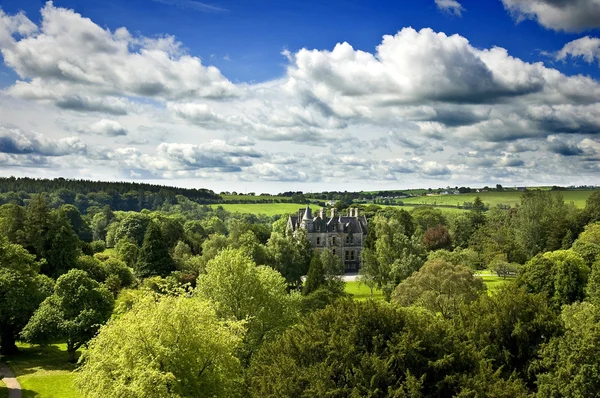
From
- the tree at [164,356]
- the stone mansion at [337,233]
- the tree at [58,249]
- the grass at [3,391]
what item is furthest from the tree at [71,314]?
the stone mansion at [337,233]

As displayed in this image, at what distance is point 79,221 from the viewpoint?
10369 cm

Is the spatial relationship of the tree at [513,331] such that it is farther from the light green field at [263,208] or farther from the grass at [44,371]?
the light green field at [263,208]

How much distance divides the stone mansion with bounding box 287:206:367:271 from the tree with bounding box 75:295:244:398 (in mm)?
69655

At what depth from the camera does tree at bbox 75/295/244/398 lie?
1908 cm

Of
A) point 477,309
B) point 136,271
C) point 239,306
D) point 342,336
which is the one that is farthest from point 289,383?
point 136,271

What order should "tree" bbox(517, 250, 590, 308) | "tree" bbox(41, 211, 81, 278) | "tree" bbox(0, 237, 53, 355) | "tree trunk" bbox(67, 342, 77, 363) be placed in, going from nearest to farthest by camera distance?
"tree trunk" bbox(67, 342, 77, 363), "tree" bbox(0, 237, 53, 355), "tree" bbox(517, 250, 590, 308), "tree" bbox(41, 211, 81, 278)

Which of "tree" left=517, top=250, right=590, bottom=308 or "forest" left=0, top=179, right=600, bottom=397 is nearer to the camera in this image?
"forest" left=0, top=179, right=600, bottom=397

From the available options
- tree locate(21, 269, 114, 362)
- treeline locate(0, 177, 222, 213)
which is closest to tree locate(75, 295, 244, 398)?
tree locate(21, 269, 114, 362)

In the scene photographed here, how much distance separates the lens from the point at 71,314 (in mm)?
34969

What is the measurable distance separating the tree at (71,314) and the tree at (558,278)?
41.8 m

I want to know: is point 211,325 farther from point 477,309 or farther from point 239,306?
point 477,309

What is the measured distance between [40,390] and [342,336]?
20.5 meters

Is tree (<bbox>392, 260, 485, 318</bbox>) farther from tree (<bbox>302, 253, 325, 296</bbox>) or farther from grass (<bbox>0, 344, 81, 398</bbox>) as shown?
grass (<bbox>0, 344, 81, 398</bbox>)

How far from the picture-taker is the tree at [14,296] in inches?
1411
